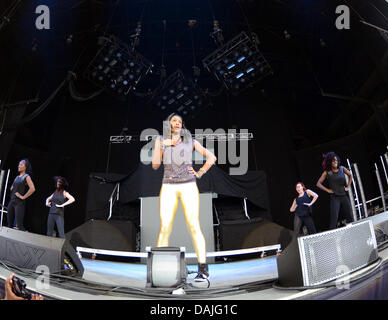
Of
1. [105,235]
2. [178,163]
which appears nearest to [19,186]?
[105,235]

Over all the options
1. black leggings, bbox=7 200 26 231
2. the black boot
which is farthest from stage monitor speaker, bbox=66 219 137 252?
the black boot

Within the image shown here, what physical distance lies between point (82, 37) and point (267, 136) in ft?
10.2

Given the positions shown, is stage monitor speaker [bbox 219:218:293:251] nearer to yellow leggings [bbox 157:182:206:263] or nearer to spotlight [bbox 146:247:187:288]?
yellow leggings [bbox 157:182:206:263]

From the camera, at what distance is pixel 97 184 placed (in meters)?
3.43

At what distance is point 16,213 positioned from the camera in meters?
2.32

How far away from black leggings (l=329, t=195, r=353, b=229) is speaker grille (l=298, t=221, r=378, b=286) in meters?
0.81

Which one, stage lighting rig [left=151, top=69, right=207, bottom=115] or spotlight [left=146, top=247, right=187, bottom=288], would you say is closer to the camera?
spotlight [left=146, top=247, right=187, bottom=288]

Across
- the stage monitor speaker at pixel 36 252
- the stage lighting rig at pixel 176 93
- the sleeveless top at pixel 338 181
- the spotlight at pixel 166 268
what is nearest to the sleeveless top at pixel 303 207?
the sleeveless top at pixel 338 181

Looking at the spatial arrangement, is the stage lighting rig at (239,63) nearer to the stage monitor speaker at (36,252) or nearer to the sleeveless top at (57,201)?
the sleeveless top at (57,201)

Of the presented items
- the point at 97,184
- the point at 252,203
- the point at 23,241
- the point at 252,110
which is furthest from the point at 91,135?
the point at 252,203

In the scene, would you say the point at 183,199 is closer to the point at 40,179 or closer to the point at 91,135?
the point at 40,179

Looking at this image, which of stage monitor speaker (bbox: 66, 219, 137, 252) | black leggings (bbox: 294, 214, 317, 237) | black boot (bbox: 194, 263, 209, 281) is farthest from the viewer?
black leggings (bbox: 294, 214, 317, 237)

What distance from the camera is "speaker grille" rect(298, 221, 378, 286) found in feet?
4.62

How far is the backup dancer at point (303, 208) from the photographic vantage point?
3.21m
